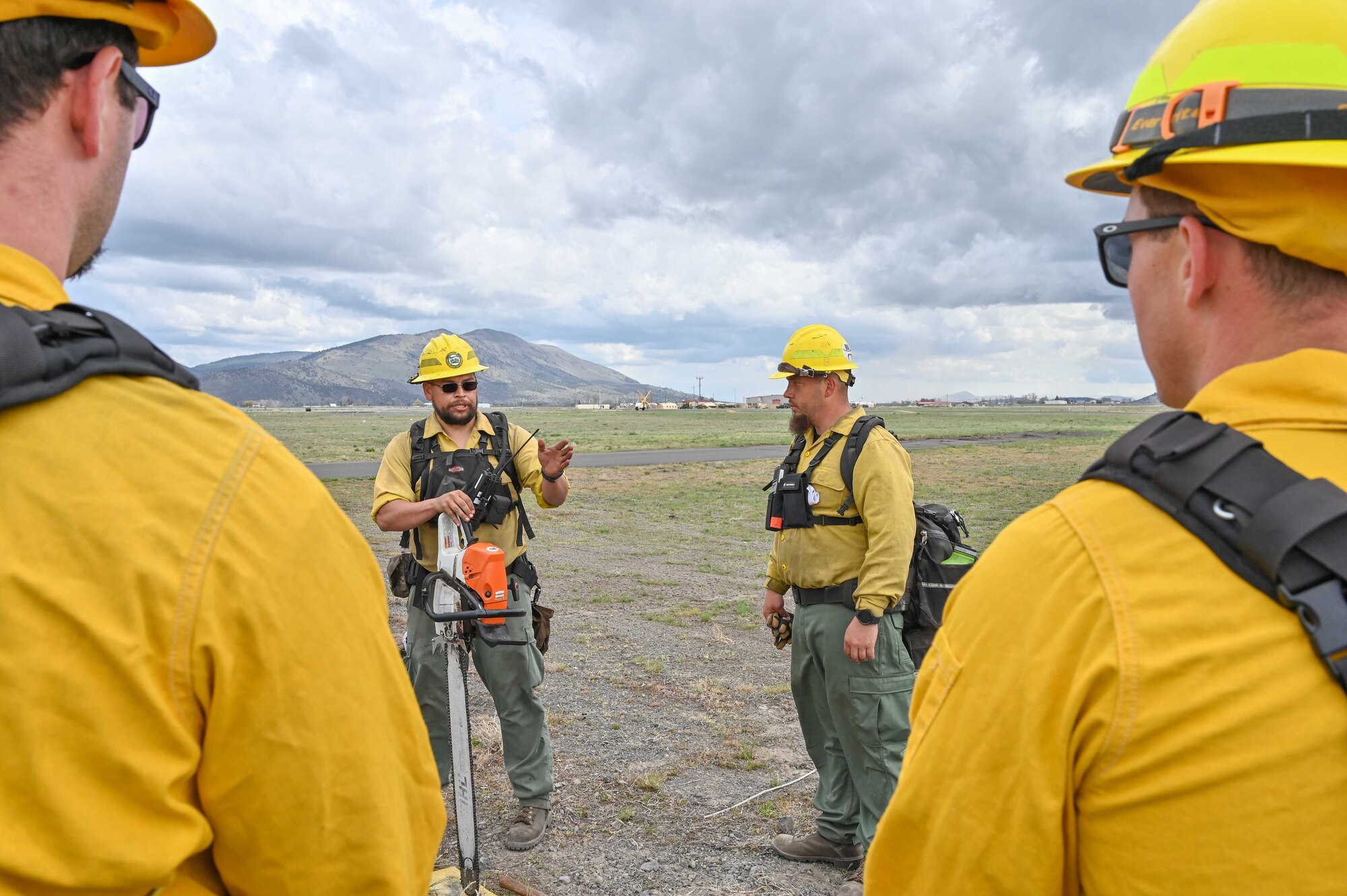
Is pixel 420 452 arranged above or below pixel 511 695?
above

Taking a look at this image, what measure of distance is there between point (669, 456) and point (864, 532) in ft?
96.7

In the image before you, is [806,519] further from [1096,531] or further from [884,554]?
[1096,531]

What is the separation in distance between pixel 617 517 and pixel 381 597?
16.2 meters

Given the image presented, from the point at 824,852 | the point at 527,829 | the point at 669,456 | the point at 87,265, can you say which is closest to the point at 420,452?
the point at 527,829

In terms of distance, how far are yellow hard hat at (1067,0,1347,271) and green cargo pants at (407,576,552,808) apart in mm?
4193

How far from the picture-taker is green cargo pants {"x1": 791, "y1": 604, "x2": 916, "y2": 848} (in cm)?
438

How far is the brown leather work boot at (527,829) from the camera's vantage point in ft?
15.6

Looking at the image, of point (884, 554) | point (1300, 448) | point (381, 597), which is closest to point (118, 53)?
point (381, 597)

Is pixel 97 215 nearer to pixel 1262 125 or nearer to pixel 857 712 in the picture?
pixel 1262 125

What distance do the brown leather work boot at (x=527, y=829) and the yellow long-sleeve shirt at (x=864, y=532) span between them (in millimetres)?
2009

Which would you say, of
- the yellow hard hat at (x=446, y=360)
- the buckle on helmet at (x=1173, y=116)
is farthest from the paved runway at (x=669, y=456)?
the buckle on helmet at (x=1173, y=116)

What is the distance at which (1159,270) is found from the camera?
1.28 metres

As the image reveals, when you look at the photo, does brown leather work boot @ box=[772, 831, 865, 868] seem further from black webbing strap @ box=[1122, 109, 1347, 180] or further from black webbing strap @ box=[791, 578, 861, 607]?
black webbing strap @ box=[1122, 109, 1347, 180]

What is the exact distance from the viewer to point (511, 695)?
490 centimetres
